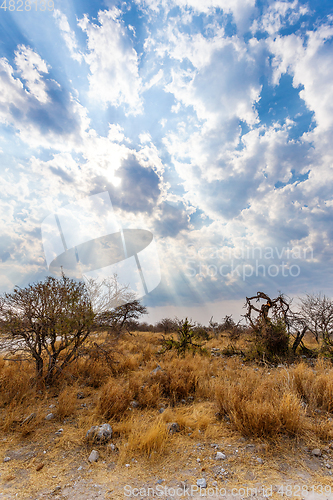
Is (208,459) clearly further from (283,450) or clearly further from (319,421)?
(319,421)

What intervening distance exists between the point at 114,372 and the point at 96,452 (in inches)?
170

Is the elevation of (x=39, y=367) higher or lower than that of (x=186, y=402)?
higher

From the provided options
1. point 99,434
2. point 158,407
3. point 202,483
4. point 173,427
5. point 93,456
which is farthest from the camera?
point 158,407

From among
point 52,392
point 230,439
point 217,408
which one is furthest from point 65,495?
point 52,392

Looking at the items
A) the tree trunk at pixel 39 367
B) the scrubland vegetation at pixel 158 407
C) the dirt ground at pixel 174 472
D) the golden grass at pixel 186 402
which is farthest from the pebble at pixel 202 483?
the tree trunk at pixel 39 367

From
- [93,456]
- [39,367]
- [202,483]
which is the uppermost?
[39,367]

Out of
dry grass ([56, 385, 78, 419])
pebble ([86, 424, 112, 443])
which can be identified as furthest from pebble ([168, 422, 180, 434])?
dry grass ([56, 385, 78, 419])

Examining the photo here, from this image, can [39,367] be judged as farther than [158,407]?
Yes

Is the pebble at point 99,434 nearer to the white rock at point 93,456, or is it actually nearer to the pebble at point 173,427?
the white rock at point 93,456

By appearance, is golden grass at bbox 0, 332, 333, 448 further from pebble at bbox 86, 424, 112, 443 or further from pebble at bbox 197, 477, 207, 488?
pebble at bbox 197, 477, 207, 488

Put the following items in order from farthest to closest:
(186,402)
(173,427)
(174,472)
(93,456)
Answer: (186,402), (173,427), (93,456), (174,472)

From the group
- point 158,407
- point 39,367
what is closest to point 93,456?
point 158,407

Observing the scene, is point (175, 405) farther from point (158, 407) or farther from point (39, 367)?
point (39, 367)

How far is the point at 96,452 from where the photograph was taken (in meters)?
3.57
